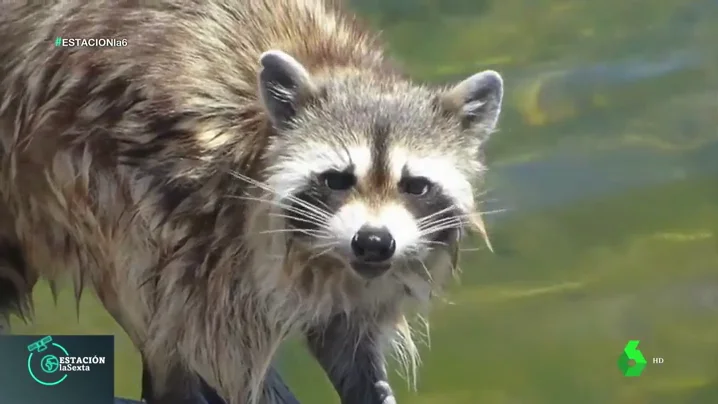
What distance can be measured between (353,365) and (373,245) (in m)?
0.44

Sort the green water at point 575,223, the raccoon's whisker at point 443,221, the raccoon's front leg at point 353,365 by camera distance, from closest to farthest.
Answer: the raccoon's whisker at point 443,221, the raccoon's front leg at point 353,365, the green water at point 575,223

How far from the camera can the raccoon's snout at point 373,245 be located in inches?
50.8

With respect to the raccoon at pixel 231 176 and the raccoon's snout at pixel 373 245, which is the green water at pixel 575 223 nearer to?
the raccoon at pixel 231 176

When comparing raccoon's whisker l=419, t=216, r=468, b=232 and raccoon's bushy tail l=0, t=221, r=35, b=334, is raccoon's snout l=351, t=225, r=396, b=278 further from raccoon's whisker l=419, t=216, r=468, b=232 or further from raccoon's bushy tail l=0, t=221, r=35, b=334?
raccoon's bushy tail l=0, t=221, r=35, b=334

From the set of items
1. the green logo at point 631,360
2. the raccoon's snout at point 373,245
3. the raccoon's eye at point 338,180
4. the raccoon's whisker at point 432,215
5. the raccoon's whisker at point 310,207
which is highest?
the raccoon's eye at point 338,180

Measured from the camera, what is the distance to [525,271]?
177 cm

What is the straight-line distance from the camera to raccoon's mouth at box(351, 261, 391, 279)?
4.42ft

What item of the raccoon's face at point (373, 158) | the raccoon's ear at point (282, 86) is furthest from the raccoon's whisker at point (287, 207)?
the raccoon's ear at point (282, 86)

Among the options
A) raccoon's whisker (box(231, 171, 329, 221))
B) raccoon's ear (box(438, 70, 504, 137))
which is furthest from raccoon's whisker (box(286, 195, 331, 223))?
raccoon's ear (box(438, 70, 504, 137))

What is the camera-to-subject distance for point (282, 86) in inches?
56.7

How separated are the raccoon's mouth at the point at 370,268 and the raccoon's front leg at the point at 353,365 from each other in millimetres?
269

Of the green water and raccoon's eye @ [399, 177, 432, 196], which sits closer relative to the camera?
raccoon's eye @ [399, 177, 432, 196]

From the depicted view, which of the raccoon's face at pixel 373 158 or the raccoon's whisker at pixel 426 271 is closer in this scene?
the raccoon's face at pixel 373 158
